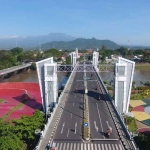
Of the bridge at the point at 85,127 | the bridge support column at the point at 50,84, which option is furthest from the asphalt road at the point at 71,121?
the bridge support column at the point at 50,84

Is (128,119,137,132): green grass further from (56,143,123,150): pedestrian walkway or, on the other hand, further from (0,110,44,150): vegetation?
(0,110,44,150): vegetation

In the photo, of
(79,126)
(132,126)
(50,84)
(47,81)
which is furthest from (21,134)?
(132,126)

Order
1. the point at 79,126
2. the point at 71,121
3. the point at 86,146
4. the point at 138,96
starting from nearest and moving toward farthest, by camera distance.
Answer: the point at 86,146, the point at 79,126, the point at 71,121, the point at 138,96

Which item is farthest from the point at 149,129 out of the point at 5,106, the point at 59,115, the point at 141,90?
the point at 5,106

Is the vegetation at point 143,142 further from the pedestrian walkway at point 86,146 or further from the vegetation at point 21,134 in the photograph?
the vegetation at point 21,134

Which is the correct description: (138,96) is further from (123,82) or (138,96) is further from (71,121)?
(71,121)
